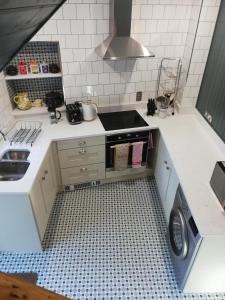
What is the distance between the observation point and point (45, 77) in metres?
2.54

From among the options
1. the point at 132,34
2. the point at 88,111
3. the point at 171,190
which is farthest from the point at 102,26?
the point at 171,190

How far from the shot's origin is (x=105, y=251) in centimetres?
209

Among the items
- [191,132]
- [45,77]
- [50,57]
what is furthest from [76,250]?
[50,57]

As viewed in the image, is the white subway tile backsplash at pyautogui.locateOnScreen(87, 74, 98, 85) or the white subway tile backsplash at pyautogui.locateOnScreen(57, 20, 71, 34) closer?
the white subway tile backsplash at pyautogui.locateOnScreen(57, 20, 71, 34)

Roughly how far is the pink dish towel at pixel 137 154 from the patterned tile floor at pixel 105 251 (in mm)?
360

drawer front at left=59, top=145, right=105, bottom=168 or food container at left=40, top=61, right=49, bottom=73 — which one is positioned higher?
food container at left=40, top=61, right=49, bottom=73

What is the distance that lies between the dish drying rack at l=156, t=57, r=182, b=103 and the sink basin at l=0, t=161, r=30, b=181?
6.17 ft

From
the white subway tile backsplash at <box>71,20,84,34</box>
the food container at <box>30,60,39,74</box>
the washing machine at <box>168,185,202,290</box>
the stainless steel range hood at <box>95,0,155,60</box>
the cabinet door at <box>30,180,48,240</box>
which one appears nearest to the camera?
the washing machine at <box>168,185,202,290</box>

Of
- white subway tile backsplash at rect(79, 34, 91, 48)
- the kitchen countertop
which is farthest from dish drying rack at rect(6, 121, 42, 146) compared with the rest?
white subway tile backsplash at rect(79, 34, 91, 48)

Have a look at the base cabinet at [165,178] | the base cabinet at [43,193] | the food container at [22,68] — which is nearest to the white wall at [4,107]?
the food container at [22,68]

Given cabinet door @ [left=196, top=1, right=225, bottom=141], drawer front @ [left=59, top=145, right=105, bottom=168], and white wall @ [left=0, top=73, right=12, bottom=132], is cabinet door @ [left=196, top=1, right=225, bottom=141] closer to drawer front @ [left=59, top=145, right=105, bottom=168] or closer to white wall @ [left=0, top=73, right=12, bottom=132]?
drawer front @ [left=59, top=145, right=105, bottom=168]

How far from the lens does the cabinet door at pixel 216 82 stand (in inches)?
82.9

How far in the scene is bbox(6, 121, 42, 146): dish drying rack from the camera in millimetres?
2176

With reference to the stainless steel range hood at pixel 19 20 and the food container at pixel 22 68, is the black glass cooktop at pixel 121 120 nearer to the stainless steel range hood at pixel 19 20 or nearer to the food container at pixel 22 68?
the food container at pixel 22 68
